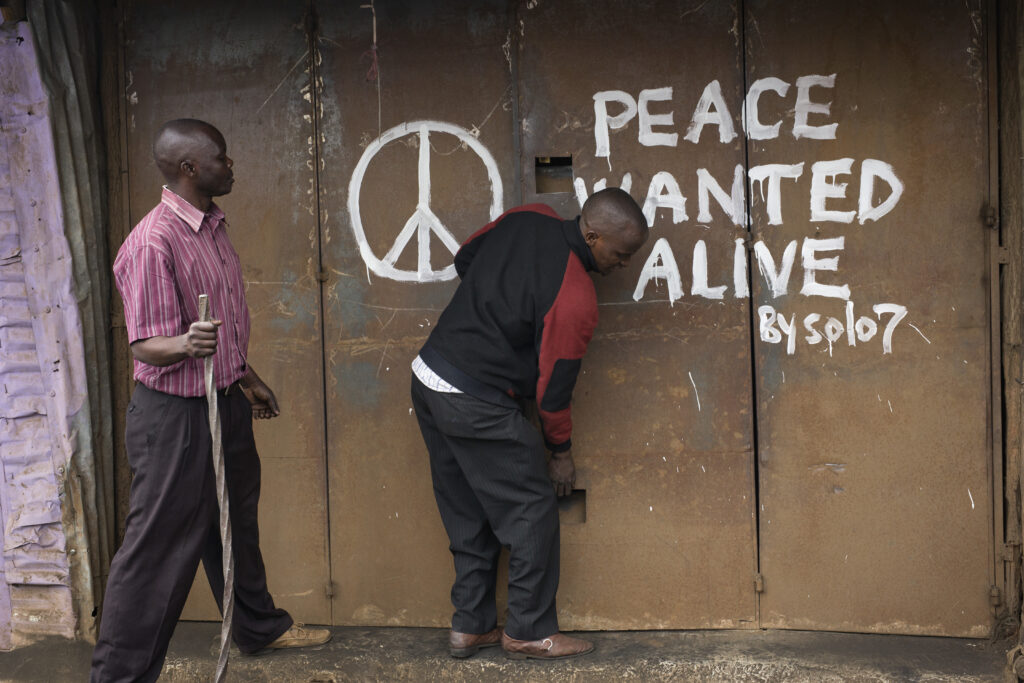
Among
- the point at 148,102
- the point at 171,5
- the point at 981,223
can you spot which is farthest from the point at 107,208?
the point at 981,223

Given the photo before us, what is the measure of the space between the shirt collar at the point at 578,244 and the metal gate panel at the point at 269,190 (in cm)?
113

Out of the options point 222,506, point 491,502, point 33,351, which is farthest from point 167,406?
point 491,502

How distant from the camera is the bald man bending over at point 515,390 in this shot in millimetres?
3262

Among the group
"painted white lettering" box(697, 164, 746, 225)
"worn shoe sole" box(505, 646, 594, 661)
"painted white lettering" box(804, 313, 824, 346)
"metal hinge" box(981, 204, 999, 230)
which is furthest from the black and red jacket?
"metal hinge" box(981, 204, 999, 230)

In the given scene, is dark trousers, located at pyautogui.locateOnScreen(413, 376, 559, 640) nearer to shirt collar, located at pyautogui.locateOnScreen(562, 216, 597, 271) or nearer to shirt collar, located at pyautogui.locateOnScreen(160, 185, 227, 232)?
shirt collar, located at pyautogui.locateOnScreen(562, 216, 597, 271)

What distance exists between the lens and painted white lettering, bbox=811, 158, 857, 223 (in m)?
3.54

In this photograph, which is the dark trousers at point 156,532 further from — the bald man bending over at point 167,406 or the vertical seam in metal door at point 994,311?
the vertical seam in metal door at point 994,311

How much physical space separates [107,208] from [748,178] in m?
2.62

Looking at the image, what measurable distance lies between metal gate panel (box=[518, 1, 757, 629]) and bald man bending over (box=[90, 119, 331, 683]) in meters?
1.27

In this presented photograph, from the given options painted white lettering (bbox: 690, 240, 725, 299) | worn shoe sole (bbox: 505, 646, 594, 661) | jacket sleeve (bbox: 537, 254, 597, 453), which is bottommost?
worn shoe sole (bbox: 505, 646, 594, 661)

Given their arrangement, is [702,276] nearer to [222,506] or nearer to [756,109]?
[756,109]

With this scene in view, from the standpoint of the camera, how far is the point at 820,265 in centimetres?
357

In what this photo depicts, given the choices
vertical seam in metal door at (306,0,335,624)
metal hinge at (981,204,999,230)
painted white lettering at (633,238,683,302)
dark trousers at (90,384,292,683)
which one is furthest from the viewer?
vertical seam in metal door at (306,0,335,624)

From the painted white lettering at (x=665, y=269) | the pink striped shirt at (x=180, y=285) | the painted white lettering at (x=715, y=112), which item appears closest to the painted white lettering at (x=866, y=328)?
the painted white lettering at (x=665, y=269)
